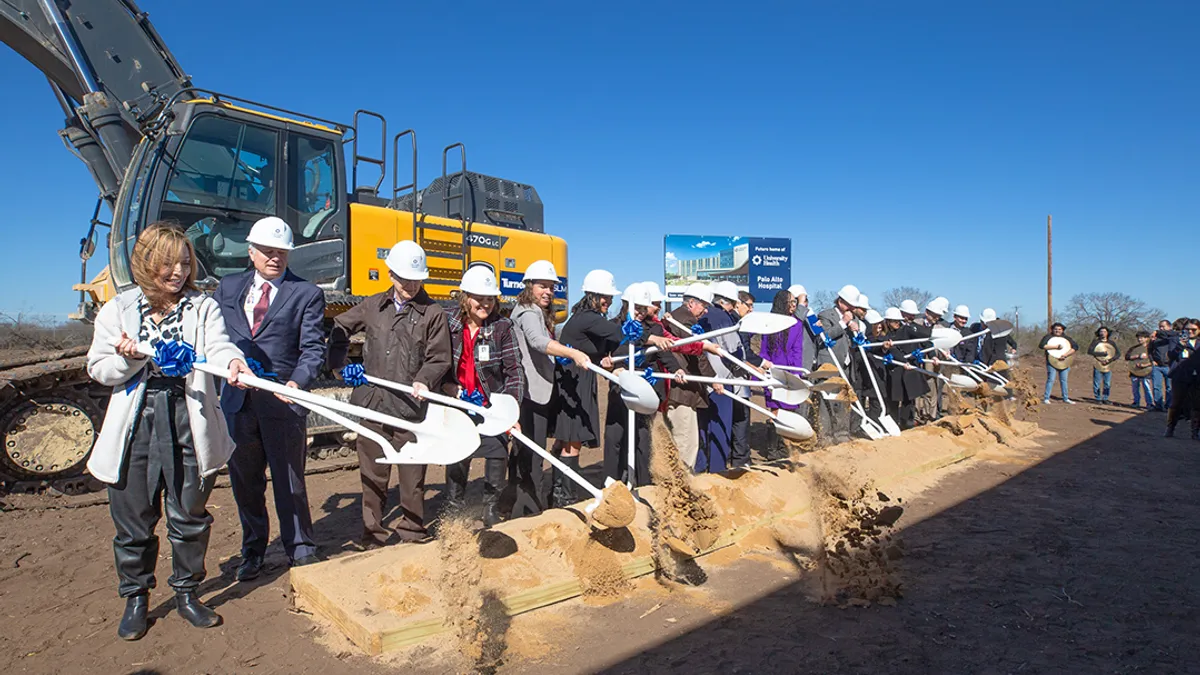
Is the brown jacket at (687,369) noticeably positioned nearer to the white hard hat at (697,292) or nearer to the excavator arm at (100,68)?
the white hard hat at (697,292)

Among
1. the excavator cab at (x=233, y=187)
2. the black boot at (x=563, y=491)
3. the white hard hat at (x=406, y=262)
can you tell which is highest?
the excavator cab at (x=233, y=187)

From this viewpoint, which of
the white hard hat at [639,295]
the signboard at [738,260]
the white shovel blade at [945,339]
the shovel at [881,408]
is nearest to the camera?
the white hard hat at [639,295]

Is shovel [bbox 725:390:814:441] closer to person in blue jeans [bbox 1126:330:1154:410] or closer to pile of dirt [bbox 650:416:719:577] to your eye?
pile of dirt [bbox 650:416:719:577]

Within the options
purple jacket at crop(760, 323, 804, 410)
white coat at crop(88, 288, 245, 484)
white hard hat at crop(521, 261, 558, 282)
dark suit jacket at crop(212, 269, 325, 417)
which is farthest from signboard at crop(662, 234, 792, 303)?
white coat at crop(88, 288, 245, 484)

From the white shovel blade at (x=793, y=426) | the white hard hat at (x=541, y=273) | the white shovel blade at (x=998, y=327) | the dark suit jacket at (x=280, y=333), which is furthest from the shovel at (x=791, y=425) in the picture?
the white shovel blade at (x=998, y=327)

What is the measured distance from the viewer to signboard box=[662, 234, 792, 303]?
1758cm

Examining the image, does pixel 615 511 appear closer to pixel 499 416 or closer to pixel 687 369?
pixel 499 416

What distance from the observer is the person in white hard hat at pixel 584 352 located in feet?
16.4

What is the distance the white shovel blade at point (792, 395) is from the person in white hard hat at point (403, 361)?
2.82 meters

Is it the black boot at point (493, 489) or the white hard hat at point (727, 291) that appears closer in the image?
the black boot at point (493, 489)

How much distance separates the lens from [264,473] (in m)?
3.95

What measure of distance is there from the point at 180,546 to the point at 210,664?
58 cm

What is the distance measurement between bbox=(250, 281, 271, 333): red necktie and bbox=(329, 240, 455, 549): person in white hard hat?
0.41 metres

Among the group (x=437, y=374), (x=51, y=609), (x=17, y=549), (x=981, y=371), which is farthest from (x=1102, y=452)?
(x=17, y=549)
